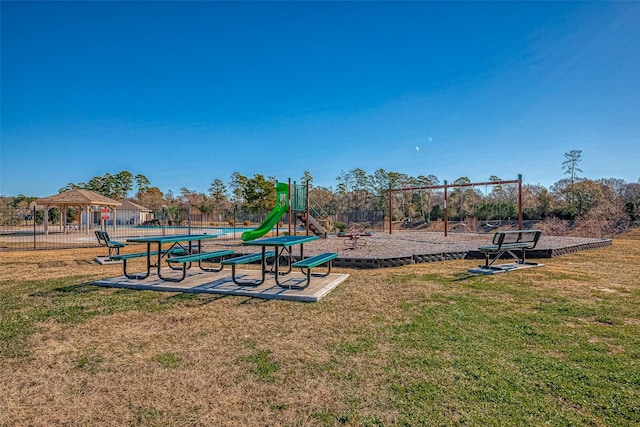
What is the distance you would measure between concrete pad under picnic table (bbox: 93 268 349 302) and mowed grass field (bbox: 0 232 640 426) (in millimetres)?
279

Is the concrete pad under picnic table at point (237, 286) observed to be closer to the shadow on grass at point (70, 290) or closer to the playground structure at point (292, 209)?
the shadow on grass at point (70, 290)

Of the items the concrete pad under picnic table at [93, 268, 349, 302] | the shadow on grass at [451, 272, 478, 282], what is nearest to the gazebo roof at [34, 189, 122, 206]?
the concrete pad under picnic table at [93, 268, 349, 302]

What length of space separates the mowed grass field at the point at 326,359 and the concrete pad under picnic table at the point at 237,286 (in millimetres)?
279

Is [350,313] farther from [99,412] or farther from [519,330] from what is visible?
[99,412]

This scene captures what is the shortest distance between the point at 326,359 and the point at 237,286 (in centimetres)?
323

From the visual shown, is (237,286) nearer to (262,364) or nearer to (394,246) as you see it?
(262,364)

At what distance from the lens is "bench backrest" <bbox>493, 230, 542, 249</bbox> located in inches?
288

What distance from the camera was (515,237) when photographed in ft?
25.8

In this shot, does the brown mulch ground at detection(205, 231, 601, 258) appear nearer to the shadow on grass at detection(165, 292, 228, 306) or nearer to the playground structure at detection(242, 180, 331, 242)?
the playground structure at detection(242, 180, 331, 242)

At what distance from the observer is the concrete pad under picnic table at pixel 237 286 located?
5348 millimetres

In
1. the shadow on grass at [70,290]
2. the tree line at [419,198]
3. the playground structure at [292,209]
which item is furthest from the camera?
Result: the tree line at [419,198]

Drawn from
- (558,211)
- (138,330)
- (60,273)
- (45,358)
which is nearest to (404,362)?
(138,330)

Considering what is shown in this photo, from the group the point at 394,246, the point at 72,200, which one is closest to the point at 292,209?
the point at 394,246

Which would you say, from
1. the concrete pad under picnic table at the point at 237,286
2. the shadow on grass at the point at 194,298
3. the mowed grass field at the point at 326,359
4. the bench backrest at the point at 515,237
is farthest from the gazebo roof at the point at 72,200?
the bench backrest at the point at 515,237
